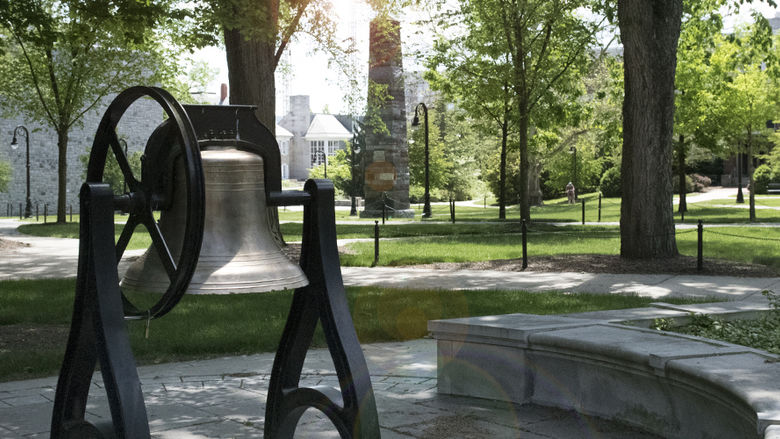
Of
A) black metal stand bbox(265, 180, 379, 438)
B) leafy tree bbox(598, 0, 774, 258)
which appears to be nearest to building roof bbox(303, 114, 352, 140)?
leafy tree bbox(598, 0, 774, 258)

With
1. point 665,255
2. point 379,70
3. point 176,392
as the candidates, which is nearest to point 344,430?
point 176,392

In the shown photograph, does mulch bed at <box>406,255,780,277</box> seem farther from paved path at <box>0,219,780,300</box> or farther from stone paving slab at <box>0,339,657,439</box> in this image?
stone paving slab at <box>0,339,657,439</box>

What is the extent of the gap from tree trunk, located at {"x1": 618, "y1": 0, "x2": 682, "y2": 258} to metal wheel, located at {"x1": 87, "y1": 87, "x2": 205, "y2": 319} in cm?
1235

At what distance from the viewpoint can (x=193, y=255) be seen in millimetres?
3211

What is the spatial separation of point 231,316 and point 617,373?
5.80 m

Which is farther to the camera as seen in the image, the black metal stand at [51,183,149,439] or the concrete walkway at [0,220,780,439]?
the concrete walkway at [0,220,780,439]

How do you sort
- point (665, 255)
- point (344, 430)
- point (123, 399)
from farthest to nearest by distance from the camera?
point (665, 255) → point (344, 430) → point (123, 399)

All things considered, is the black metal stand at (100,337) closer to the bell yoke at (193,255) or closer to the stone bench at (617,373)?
the bell yoke at (193,255)

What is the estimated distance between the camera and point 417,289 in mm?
12203

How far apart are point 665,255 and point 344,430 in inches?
493

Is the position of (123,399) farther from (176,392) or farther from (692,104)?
(692,104)

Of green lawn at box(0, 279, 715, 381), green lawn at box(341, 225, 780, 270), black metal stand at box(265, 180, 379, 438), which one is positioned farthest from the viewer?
green lawn at box(341, 225, 780, 270)

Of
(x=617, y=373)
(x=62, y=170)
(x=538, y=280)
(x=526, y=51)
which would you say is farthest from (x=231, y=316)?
(x=62, y=170)

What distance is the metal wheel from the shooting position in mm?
3225
